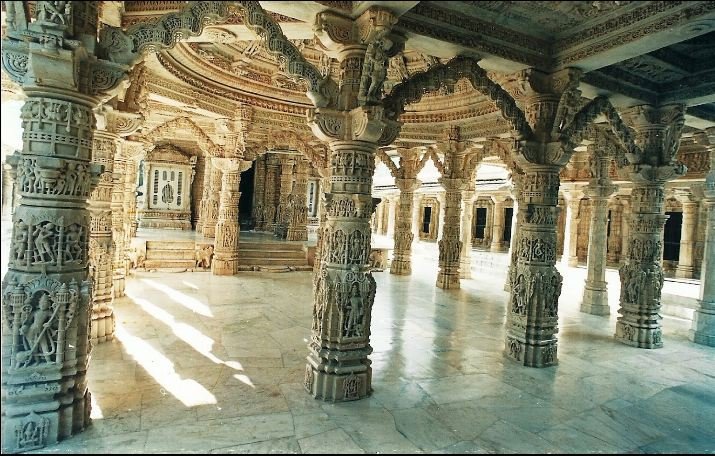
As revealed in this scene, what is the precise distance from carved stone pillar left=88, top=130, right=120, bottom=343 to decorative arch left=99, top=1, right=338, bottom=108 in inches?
104

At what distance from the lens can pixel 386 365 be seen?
5.41 meters

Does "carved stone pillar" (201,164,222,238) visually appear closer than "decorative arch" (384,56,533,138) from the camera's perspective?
No

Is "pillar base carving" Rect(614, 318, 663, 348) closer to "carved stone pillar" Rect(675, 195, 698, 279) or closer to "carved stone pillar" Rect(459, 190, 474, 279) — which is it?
"carved stone pillar" Rect(459, 190, 474, 279)

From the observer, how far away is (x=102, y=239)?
5.81 metres

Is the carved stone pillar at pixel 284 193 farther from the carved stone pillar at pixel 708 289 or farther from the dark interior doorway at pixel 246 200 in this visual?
the carved stone pillar at pixel 708 289

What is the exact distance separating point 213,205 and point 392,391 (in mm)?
12735

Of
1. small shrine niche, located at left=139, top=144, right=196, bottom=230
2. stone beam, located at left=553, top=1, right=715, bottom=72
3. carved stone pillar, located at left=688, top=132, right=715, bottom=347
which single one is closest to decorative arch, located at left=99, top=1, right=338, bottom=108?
stone beam, located at left=553, top=1, right=715, bottom=72

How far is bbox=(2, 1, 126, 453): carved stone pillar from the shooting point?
10.1 feet

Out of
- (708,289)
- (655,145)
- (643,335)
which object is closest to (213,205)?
(655,145)

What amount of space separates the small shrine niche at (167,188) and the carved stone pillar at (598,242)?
16024mm

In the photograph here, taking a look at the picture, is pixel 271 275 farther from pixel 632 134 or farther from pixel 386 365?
pixel 632 134

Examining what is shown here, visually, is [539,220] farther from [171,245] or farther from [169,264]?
[171,245]

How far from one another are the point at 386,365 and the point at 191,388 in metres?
2.45

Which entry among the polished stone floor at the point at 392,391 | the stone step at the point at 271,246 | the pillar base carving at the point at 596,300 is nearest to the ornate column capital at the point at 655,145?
the polished stone floor at the point at 392,391
